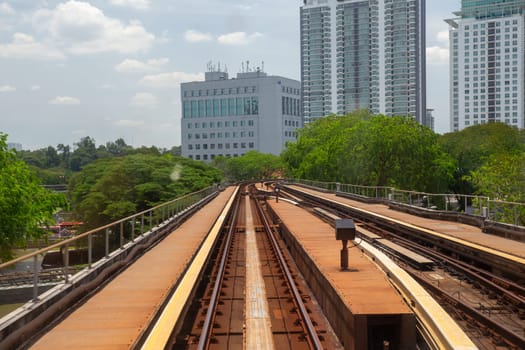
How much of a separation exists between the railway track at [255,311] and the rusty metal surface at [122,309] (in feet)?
3.01

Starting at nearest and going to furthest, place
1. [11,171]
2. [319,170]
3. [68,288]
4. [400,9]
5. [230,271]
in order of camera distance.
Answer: [68,288], [230,271], [11,171], [319,170], [400,9]

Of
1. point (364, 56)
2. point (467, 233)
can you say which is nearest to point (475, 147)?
point (467, 233)

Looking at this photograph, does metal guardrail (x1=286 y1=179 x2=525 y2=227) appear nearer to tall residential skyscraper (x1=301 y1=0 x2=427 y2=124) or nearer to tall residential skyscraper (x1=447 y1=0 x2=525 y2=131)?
tall residential skyscraper (x1=301 y1=0 x2=427 y2=124)

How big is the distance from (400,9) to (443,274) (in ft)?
551

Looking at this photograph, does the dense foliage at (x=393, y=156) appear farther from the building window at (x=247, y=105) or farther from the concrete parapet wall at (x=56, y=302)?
the building window at (x=247, y=105)

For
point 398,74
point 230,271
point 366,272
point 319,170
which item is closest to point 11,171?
point 230,271

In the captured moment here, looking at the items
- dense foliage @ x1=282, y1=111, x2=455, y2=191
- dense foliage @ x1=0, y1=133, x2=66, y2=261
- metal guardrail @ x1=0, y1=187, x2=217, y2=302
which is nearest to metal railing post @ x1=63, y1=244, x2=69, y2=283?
metal guardrail @ x1=0, y1=187, x2=217, y2=302

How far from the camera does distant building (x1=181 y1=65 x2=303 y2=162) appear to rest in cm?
17900

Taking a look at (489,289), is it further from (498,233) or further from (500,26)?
(500,26)

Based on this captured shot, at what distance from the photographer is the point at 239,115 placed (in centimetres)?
18288

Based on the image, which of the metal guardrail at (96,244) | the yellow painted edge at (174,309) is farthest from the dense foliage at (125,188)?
the yellow painted edge at (174,309)

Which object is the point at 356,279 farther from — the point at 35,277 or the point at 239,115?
the point at 239,115

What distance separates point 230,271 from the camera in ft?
58.8

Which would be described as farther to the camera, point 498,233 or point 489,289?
point 498,233
